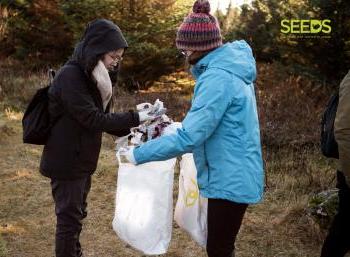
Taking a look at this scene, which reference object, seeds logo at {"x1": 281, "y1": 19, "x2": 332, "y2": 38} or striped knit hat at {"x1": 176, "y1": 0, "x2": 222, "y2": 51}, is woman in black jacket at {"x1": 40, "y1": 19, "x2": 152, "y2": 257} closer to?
striped knit hat at {"x1": 176, "y1": 0, "x2": 222, "y2": 51}

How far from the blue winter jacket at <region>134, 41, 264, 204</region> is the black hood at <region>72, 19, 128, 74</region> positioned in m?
0.56

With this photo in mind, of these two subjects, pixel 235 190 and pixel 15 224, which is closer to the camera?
pixel 235 190

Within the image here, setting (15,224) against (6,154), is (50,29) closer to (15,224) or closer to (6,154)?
(6,154)

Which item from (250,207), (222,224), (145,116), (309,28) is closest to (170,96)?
(309,28)

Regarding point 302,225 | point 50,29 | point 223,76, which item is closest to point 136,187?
point 223,76

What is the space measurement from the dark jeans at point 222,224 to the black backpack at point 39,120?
3.52ft

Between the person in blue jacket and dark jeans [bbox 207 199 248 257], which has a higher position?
the person in blue jacket

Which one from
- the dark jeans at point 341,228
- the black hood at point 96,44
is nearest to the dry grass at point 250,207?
the dark jeans at point 341,228

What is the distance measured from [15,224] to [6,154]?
2.13 metres

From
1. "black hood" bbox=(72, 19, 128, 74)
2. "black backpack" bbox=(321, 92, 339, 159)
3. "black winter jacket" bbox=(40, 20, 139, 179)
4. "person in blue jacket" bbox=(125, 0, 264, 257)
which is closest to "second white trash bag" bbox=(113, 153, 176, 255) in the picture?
"black winter jacket" bbox=(40, 20, 139, 179)

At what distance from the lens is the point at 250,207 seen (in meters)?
4.62

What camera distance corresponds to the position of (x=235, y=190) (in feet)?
7.72

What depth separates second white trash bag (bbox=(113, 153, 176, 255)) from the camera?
2799mm

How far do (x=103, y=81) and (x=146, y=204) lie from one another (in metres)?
0.78
